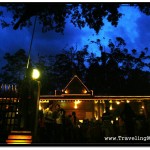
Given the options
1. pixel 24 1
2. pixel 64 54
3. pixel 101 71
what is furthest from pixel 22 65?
pixel 24 1

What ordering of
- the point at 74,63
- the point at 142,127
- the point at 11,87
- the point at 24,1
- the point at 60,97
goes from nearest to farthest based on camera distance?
the point at 24,1
the point at 11,87
the point at 142,127
the point at 60,97
the point at 74,63

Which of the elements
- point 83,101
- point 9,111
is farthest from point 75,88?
point 9,111

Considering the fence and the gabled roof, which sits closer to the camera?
the fence

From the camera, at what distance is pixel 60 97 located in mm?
16406

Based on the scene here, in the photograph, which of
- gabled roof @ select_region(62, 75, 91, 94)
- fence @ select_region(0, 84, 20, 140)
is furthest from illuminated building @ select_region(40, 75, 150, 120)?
fence @ select_region(0, 84, 20, 140)

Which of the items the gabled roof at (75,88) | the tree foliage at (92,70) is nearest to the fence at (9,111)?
the gabled roof at (75,88)

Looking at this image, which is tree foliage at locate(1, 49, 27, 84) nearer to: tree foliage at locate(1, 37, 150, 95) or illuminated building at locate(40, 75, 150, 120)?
tree foliage at locate(1, 37, 150, 95)

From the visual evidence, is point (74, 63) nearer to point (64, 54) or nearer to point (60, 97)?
point (64, 54)

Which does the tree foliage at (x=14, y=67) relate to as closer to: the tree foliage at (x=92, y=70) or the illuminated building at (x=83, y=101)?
the tree foliage at (x=92, y=70)

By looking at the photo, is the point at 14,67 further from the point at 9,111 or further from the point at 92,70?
the point at 9,111

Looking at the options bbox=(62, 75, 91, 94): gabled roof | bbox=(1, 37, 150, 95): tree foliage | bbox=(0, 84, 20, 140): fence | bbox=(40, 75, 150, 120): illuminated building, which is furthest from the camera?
bbox=(1, 37, 150, 95): tree foliage

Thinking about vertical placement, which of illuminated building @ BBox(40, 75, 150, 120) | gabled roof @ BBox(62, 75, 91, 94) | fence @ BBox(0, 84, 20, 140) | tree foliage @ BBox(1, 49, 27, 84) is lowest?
fence @ BBox(0, 84, 20, 140)

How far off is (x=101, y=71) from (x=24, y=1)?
86.9ft

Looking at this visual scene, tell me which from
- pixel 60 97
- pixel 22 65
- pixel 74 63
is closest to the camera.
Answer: pixel 60 97
